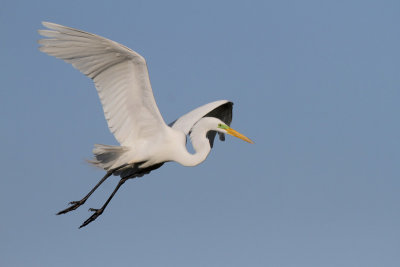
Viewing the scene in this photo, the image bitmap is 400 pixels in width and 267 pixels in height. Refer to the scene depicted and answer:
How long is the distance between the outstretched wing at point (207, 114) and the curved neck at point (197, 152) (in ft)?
2.60

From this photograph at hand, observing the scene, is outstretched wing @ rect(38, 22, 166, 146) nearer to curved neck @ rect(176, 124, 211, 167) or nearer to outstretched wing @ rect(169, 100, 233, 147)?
curved neck @ rect(176, 124, 211, 167)

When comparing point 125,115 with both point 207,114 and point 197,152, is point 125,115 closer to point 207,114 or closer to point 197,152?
point 197,152

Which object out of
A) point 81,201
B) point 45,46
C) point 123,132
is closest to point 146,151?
point 123,132

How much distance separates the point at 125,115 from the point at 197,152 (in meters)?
1.64

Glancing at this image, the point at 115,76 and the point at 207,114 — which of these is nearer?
the point at 115,76

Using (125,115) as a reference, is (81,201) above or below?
below

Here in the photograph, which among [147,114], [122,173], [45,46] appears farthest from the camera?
[122,173]

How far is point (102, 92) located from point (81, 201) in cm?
253

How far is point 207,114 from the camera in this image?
19.9 meters

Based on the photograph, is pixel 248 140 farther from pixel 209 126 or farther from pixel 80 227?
pixel 80 227

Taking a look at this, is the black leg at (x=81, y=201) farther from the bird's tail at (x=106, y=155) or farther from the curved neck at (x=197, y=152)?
the curved neck at (x=197, y=152)

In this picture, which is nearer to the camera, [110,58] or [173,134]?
[110,58]

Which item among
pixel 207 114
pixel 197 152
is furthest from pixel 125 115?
pixel 207 114

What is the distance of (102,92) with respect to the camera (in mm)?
16359
